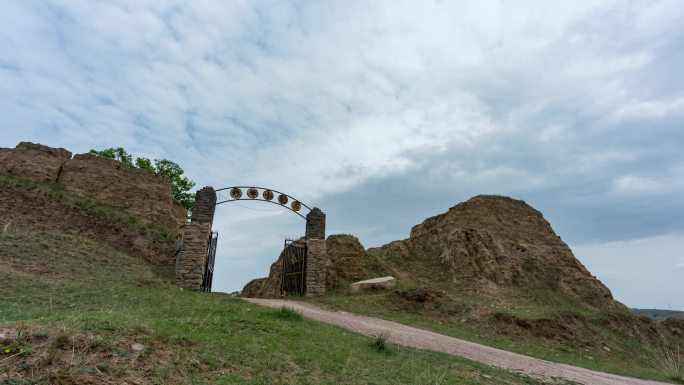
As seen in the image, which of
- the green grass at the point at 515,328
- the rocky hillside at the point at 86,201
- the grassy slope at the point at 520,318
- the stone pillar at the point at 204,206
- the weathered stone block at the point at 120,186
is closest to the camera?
the green grass at the point at 515,328

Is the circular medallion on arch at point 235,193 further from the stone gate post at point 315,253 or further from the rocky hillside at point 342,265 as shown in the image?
the rocky hillside at point 342,265

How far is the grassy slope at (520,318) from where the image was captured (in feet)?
45.1

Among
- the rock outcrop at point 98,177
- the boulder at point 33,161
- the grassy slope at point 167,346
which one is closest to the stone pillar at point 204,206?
the grassy slope at point 167,346

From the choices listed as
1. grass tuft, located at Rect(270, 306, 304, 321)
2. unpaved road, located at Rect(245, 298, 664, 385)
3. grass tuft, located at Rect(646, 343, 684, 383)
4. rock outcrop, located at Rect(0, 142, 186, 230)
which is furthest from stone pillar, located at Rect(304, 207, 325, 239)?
grass tuft, located at Rect(646, 343, 684, 383)

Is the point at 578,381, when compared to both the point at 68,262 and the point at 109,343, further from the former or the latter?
the point at 68,262

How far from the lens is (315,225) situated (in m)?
19.7

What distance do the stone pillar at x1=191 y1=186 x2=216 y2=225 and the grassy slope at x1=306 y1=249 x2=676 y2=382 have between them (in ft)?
19.2

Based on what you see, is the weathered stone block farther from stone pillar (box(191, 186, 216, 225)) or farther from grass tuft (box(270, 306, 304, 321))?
grass tuft (box(270, 306, 304, 321))

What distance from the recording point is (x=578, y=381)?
8.71 metres

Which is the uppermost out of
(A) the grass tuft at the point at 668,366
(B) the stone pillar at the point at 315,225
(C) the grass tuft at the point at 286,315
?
(B) the stone pillar at the point at 315,225

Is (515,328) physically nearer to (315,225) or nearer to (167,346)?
(315,225)

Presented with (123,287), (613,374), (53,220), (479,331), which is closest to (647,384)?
(613,374)

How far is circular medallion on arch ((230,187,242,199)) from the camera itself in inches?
767

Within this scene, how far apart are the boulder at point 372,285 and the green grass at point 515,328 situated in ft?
1.90
